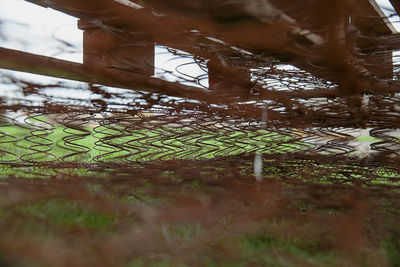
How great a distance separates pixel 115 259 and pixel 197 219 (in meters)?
0.34

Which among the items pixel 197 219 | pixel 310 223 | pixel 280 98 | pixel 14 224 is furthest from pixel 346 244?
pixel 280 98

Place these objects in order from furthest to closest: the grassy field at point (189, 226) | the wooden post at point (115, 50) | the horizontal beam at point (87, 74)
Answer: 1. the horizontal beam at point (87, 74)
2. the wooden post at point (115, 50)
3. the grassy field at point (189, 226)

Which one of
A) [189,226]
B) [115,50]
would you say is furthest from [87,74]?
[189,226]

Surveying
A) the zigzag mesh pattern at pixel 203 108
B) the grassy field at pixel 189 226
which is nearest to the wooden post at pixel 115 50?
the zigzag mesh pattern at pixel 203 108

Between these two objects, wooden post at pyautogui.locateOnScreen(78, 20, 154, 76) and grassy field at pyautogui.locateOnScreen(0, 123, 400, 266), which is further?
wooden post at pyautogui.locateOnScreen(78, 20, 154, 76)

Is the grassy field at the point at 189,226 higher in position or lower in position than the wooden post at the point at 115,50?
lower

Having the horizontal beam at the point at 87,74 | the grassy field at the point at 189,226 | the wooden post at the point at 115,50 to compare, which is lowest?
the grassy field at the point at 189,226

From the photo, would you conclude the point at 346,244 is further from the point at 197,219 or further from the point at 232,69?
the point at 232,69

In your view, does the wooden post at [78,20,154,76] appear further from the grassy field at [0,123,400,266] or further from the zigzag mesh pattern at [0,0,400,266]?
the grassy field at [0,123,400,266]

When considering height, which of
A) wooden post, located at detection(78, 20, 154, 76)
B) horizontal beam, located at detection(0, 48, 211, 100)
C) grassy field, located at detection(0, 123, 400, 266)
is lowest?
grassy field, located at detection(0, 123, 400, 266)

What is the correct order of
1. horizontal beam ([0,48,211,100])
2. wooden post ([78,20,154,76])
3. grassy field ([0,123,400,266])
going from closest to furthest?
grassy field ([0,123,400,266]) < wooden post ([78,20,154,76]) < horizontal beam ([0,48,211,100])

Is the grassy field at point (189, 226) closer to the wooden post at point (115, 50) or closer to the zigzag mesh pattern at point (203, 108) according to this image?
the zigzag mesh pattern at point (203, 108)

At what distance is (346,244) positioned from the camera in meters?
0.82

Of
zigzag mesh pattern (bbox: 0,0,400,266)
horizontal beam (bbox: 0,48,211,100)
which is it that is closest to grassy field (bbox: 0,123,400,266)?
zigzag mesh pattern (bbox: 0,0,400,266)
